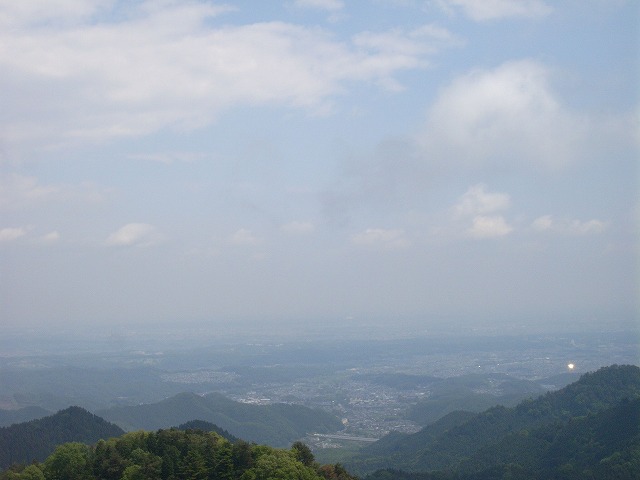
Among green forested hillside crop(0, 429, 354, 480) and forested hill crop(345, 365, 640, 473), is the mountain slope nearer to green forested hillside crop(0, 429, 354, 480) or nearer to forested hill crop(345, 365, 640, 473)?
forested hill crop(345, 365, 640, 473)

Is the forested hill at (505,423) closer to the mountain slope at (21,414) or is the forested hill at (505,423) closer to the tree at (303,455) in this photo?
the tree at (303,455)

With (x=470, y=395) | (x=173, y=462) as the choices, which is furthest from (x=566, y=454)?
(x=470, y=395)

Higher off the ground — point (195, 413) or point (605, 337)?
point (605, 337)

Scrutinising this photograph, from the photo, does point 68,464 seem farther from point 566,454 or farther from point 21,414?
point 21,414

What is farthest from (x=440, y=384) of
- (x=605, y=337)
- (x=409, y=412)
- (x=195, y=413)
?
(x=195, y=413)

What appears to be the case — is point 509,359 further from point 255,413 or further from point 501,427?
point 501,427

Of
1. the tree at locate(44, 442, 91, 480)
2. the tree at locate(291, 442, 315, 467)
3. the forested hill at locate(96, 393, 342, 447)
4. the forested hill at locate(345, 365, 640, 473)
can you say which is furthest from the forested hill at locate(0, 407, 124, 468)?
the tree at locate(291, 442, 315, 467)
